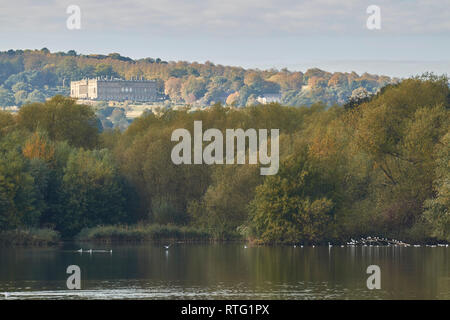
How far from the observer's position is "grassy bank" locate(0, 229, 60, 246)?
62250 mm

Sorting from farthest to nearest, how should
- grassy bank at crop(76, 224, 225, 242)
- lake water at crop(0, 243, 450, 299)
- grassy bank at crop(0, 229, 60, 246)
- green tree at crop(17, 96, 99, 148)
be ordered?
green tree at crop(17, 96, 99, 148) → grassy bank at crop(76, 224, 225, 242) → grassy bank at crop(0, 229, 60, 246) → lake water at crop(0, 243, 450, 299)

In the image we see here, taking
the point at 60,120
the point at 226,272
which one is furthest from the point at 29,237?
the point at 226,272

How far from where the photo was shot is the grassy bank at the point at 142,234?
221ft

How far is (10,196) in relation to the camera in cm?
6325

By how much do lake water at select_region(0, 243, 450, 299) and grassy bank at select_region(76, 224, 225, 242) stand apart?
5.63m

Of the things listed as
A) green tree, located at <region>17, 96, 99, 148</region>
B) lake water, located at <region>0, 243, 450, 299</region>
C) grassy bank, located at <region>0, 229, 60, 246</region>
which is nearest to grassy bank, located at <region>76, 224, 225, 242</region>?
grassy bank, located at <region>0, 229, 60, 246</region>

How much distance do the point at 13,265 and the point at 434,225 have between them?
27039 mm

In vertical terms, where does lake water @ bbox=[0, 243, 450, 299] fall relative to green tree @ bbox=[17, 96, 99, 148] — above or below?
below

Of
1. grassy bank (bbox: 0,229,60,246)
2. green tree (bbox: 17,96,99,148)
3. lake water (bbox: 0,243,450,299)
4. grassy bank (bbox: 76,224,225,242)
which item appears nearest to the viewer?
lake water (bbox: 0,243,450,299)

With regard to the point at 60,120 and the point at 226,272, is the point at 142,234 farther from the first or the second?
the point at 226,272

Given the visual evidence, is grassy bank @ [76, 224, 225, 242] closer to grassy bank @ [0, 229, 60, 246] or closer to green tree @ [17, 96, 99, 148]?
grassy bank @ [0, 229, 60, 246]

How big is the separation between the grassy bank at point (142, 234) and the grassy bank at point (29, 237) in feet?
12.0

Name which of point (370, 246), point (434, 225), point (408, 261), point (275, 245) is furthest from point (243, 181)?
point (408, 261)

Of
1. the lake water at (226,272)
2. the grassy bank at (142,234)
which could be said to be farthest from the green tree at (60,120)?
the lake water at (226,272)
